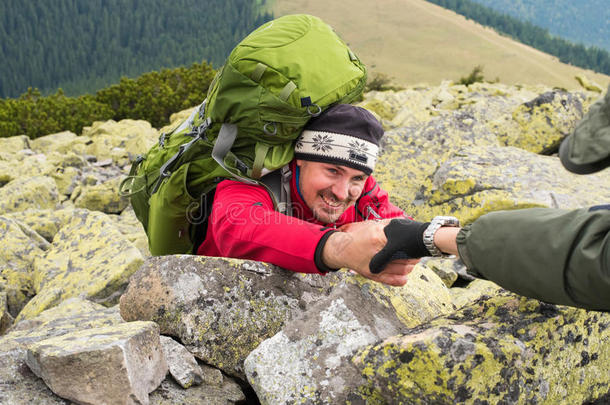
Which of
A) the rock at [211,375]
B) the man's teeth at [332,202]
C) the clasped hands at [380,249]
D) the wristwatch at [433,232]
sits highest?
the wristwatch at [433,232]

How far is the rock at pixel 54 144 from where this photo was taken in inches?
919

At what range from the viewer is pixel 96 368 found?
2650mm

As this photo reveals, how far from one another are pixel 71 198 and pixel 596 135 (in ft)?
49.4

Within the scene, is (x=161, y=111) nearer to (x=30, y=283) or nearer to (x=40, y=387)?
(x=30, y=283)

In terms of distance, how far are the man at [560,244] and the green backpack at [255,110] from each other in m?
1.92

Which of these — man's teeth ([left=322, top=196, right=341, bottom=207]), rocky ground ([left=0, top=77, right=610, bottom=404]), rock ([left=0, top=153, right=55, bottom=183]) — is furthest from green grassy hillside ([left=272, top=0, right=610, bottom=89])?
rocky ground ([left=0, top=77, right=610, bottom=404])

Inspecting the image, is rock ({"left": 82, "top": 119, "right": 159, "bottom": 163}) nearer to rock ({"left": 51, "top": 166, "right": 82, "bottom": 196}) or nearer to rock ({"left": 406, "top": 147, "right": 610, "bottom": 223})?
rock ({"left": 51, "top": 166, "right": 82, "bottom": 196})

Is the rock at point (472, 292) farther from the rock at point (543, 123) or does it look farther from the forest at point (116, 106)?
the forest at point (116, 106)

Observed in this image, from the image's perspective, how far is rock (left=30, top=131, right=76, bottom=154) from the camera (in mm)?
23344

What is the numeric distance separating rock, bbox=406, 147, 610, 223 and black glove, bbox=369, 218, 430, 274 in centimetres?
387

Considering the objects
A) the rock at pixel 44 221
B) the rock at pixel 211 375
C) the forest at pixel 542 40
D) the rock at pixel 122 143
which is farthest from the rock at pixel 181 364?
the forest at pixel 542 40

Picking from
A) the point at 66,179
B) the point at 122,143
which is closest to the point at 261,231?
the point at 66,179

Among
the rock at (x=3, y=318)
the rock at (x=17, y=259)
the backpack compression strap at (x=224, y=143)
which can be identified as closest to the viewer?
the backpack compression strap at (x=224, y=143)

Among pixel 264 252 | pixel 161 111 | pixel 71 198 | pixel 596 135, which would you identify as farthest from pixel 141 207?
pixel 161 111
